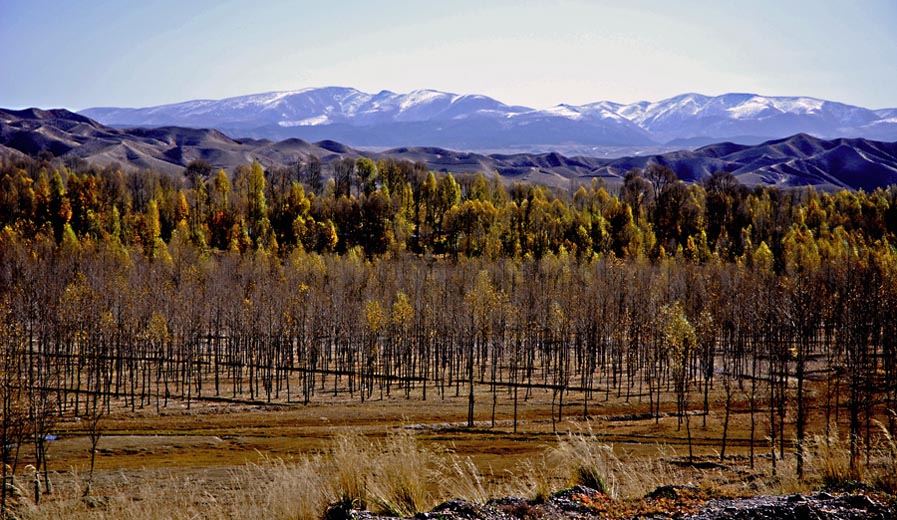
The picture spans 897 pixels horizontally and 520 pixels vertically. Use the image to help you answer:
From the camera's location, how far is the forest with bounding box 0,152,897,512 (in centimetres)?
5947

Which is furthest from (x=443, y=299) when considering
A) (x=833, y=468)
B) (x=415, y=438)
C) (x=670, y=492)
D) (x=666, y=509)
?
(x=666, y=509)

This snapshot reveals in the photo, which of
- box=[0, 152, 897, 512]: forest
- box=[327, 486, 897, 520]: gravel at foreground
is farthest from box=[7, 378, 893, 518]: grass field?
box=[0, 152, 897, 512]: forest

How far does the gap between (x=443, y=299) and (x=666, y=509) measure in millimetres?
72269

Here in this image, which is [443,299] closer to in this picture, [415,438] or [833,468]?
[415,438]

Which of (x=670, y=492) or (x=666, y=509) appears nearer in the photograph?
(x=666, y=509)

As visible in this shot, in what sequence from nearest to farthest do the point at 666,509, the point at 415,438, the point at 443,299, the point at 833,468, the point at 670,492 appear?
the point at 666,509
the point at 670,492
the point at 833,468
the point at 415,438
the point at 443,299

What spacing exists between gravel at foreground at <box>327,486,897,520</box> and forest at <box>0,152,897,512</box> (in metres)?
2.44

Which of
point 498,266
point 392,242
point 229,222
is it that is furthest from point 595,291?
point 229,222

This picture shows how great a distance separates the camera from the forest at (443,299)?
59.5m

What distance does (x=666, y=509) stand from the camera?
9594 mm

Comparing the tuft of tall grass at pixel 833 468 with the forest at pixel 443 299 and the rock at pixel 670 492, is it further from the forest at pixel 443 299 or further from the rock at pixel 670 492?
the rock at pixel 670 492

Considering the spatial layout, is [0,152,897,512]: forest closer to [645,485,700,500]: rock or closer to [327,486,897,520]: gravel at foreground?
[327,486,897,520]: gravel at foreground

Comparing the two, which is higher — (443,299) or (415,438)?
(415,438)

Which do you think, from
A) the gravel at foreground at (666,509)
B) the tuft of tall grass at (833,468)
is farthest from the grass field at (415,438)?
the gravel at foreground at (666,509)
